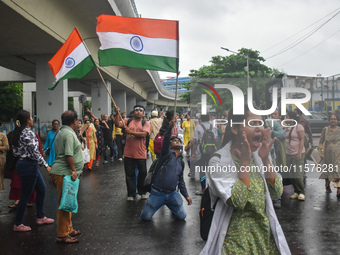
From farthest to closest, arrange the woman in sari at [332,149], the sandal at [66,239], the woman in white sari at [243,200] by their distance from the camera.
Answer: the woman in sari at [332,149]
the sandal at [66,239]
the woman in white sari at [243,200]

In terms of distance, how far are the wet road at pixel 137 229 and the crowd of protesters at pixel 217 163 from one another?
8.8 inches

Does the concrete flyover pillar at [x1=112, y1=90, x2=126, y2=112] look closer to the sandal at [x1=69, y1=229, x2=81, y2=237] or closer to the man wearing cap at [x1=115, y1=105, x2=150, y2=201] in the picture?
the man wearing cap at [x1=115, y1=105, x2=150, y2=201]

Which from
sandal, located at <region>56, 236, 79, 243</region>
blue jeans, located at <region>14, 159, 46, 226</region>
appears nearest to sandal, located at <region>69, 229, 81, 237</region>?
sandal, located at <region>56, 236, 79, 243</region>

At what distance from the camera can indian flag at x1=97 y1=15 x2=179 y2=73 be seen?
580cm

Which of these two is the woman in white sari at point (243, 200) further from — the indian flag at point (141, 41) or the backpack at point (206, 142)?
the backpack at point (206, 142)

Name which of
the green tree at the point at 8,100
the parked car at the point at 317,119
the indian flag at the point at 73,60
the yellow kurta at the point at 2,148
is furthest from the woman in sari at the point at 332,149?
the green tree at the point at 8,100

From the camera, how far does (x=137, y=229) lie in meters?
5.59

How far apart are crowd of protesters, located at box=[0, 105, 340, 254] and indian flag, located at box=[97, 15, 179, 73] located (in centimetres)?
94

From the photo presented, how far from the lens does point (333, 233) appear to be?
17.5 ft

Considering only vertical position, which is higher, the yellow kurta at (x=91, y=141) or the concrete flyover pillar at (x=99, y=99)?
the concrete flyover pillar at (x=99, y=99)

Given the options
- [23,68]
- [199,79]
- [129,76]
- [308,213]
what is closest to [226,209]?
[199,79]

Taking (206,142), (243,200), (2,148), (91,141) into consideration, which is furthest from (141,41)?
(91,141)

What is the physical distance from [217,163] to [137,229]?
302cm

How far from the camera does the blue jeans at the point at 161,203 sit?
19.5 feet
